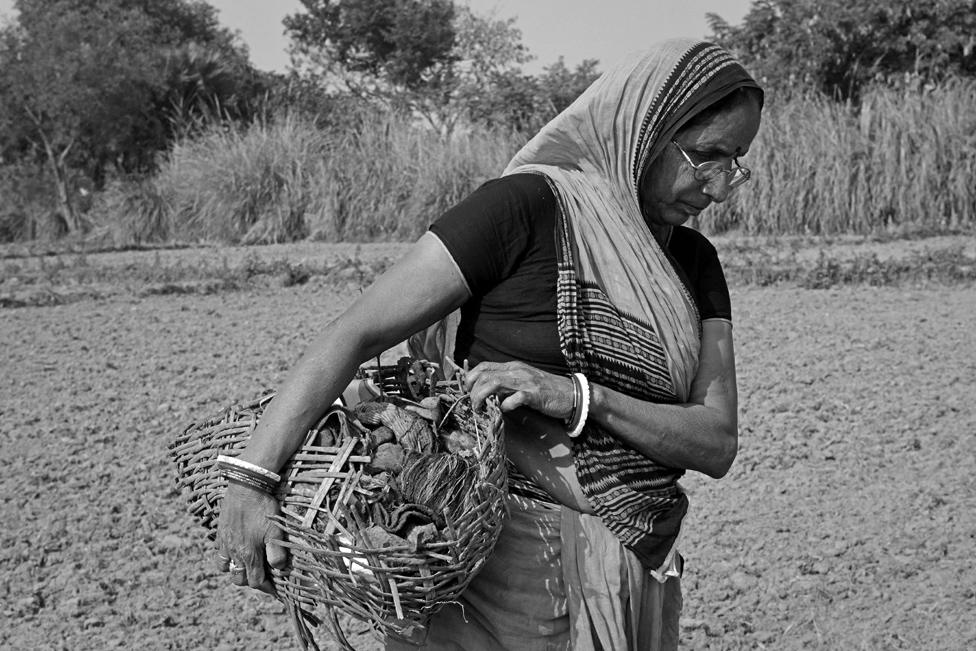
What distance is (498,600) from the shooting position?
1.92 m

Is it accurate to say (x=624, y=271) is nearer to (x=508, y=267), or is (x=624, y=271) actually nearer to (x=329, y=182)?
(x=508, y=267)

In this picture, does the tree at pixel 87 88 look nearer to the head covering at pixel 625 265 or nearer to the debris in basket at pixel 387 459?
the head covering at pixel 625 265

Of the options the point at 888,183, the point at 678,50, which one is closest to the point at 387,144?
the point at 888,183

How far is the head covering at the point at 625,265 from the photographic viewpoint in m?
1.92

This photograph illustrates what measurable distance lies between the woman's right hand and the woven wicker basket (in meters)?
0.02

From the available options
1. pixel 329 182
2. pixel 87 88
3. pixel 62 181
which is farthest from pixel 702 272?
pixel 62 181

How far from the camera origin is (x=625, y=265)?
1998mm

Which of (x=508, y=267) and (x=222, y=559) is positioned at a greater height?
(x=508, y=267)

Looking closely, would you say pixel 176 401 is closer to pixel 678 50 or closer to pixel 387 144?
pixel 678 50

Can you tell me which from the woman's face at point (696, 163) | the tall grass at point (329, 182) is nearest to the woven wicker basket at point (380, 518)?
the woman's face at point (696, 163)

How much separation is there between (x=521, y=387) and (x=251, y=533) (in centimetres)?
47

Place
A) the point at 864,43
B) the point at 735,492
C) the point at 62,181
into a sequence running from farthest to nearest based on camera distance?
the point at 62,181
the point at 864,43
the point at 735,492

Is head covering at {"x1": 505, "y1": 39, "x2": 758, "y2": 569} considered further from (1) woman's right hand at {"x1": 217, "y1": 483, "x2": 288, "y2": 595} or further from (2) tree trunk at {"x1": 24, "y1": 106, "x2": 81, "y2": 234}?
(2) tree trunk at {"x1": 24, "y1": 106, "x2": 81, "y2": 234}

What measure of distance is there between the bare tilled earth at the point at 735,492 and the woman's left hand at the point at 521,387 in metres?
2.08
